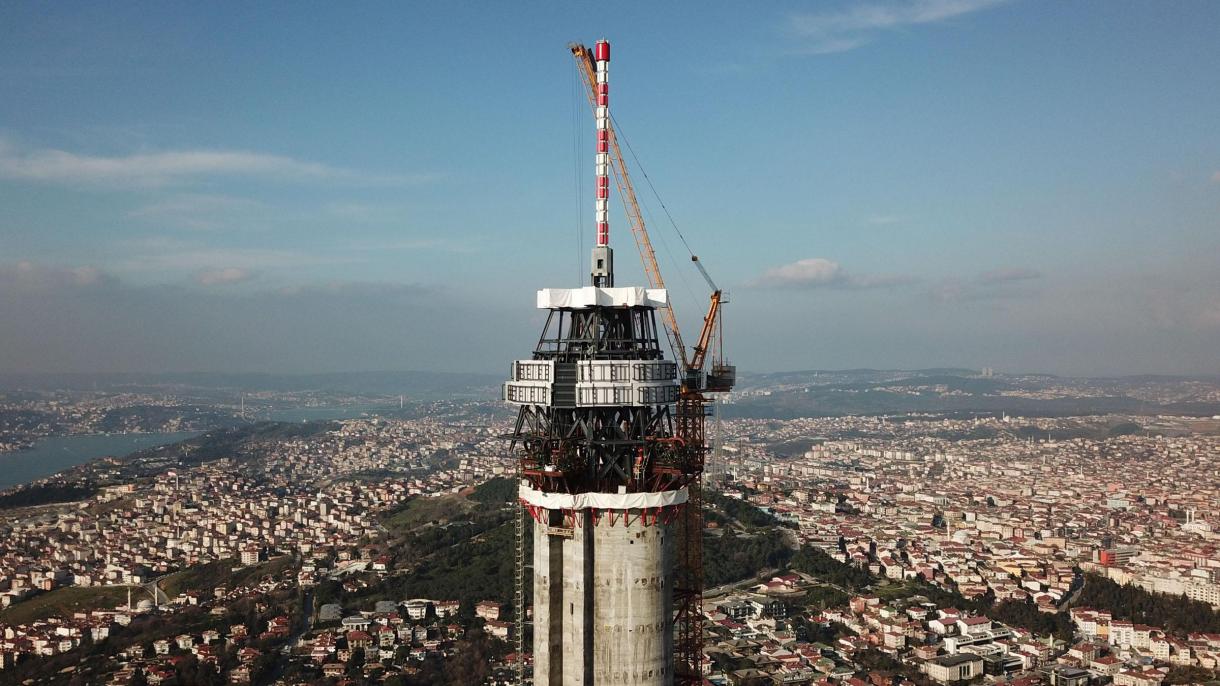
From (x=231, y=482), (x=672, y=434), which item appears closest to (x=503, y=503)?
(x=231, y=482)

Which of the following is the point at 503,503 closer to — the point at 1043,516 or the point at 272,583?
the point at 272,583

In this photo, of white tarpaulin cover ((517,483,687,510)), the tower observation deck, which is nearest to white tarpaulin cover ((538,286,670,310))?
the tower observation deck

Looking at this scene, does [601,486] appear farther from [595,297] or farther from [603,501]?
[595,297]

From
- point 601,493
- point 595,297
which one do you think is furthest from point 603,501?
point 595,297

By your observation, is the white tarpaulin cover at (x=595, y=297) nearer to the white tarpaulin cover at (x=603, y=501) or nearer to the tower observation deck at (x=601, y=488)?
the tower observation deck at (x=601, y=488)

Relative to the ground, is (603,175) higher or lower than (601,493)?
higher
